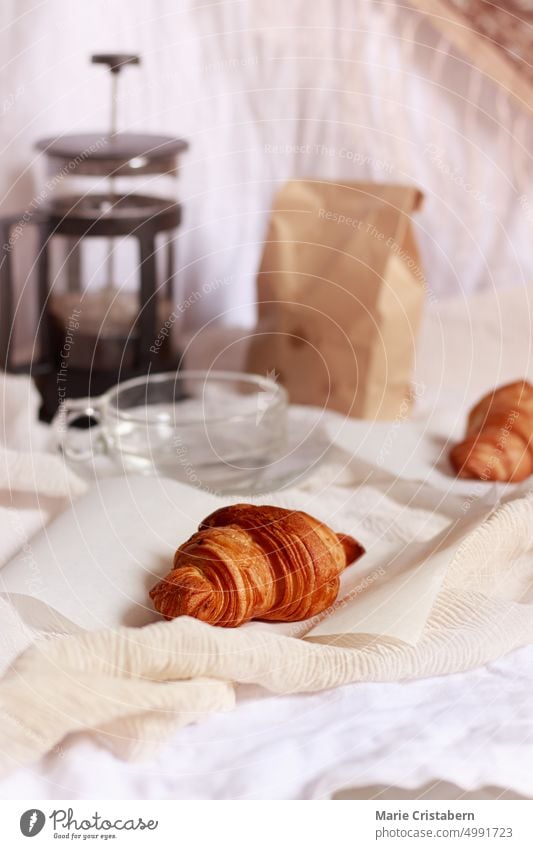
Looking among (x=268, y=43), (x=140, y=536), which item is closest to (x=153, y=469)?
(x=140, y=536)

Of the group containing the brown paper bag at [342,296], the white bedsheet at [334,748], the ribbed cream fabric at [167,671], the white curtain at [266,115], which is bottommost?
the white bedsheet at [334,748]

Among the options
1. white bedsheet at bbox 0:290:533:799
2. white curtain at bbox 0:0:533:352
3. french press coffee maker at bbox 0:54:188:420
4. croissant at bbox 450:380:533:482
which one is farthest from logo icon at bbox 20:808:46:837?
white curtain at bbox 0:0:533:352

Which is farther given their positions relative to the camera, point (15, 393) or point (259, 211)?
point (259, 211)

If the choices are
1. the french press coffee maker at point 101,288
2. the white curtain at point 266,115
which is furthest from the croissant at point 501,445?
the white curtain at point 266,115

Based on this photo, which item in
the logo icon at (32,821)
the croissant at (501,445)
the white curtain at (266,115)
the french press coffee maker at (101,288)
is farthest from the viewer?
the white curtain at (266,115)

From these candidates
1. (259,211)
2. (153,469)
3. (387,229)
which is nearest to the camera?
(153,469)

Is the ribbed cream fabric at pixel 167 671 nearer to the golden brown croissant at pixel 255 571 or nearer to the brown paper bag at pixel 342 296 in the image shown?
the golden brown croissant at pixel 255 571

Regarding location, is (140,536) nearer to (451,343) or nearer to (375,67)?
(451,343)
